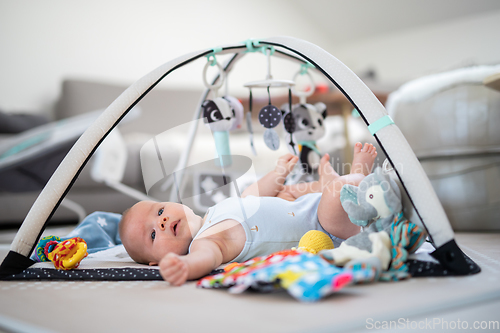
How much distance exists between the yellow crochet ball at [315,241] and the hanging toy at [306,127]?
277 mm

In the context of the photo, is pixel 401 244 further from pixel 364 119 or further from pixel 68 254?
pixel 68 254

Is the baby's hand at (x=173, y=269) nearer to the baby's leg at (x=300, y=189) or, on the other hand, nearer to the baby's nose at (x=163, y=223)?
the baby's nose at (x=163, y=223)

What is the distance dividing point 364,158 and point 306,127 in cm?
21

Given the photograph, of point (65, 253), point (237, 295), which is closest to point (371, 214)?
point (237, 295)

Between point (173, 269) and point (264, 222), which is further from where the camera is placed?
point (264, 222)

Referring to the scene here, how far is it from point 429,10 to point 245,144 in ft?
9.71

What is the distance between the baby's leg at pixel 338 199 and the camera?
2.50 feet

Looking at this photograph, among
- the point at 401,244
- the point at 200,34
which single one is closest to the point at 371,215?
the point at 401,244

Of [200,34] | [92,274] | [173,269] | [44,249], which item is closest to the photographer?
[173,269]

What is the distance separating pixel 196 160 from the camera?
2.72 feet

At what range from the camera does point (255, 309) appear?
19.1 inches

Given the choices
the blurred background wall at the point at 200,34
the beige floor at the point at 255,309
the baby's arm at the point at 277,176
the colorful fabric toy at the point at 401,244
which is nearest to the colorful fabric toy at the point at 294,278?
the beige floor at the point at 255,309

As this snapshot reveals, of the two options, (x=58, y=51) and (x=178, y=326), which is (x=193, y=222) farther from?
(x=58, y=51)

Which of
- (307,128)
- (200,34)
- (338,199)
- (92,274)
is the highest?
(200,34)
